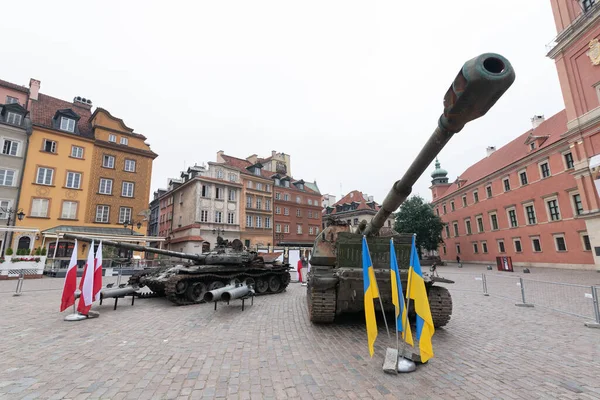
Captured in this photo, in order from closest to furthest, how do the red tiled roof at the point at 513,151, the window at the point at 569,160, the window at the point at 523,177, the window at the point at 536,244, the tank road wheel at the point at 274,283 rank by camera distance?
the tank road wheel at the point at 274,283, the window at the point at 569,160, the red tiled roof at the point at 513,151, the window at the point at 536,244, the window at the point at 523,177

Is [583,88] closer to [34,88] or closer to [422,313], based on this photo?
[422,313]

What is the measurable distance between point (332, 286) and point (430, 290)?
6.59 ft

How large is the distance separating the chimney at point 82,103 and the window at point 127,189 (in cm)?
957

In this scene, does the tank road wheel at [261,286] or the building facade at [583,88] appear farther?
the building facade at [583,88]

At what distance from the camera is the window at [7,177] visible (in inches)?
820

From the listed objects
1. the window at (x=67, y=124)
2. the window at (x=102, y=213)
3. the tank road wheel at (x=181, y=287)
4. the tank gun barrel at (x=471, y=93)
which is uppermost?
the window at (x=67, y=124)

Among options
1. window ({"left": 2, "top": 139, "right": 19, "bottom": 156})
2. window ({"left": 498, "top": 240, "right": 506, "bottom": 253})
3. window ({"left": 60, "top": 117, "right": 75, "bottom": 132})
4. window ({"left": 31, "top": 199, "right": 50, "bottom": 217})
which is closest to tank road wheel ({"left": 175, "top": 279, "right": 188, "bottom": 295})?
window ({"left": 31, "top": 199, "right": 50, "bottom": 217})

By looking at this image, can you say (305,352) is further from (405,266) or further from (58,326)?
(58,326)

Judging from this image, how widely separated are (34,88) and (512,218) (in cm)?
4667

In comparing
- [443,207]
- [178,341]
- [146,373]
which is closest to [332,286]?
[178,341]

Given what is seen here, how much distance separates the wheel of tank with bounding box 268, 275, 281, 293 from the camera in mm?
11508

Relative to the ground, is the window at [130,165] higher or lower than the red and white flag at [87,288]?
higher

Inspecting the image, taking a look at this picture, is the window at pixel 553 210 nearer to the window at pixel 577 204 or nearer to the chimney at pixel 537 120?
the window at pixel 577 204

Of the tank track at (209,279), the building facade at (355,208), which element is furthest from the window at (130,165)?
the building facade at (355,208)
